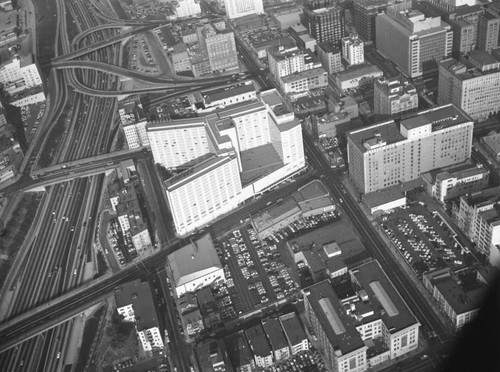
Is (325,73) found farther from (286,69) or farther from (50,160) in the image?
(50,160)

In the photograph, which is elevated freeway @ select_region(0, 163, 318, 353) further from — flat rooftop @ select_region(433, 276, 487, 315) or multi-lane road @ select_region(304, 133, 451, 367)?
flat rooftop @ select_region(433, 276, 487, 315)

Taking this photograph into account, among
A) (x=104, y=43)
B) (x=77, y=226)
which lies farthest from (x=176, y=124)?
(x=104, y=43)

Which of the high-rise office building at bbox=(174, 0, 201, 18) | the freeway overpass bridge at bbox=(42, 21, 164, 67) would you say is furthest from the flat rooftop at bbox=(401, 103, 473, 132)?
the freeway overpass bridge at bbox=(42, 21, 164, 67)

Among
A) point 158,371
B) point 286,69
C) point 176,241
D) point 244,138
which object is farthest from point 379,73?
point 158,371

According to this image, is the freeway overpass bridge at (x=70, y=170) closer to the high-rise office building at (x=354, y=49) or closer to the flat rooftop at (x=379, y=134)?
the flat rooftop at (x=379, y=134)

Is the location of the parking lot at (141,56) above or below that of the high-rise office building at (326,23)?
below

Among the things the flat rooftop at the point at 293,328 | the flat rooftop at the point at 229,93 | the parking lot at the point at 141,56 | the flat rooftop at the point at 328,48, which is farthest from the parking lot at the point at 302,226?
the parking lot at the point at 141,56
